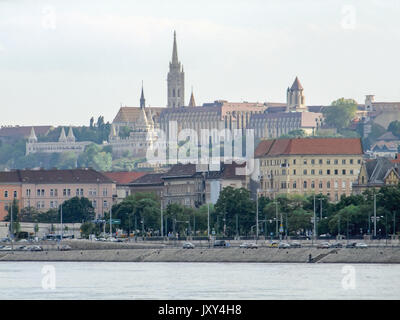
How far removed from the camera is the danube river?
107m

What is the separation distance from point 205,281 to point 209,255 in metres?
34.3

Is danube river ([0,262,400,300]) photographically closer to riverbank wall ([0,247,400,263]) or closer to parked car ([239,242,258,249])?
riverbank wall ([0,247,400,263])

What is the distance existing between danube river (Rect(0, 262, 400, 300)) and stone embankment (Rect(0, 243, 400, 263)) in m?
2.94

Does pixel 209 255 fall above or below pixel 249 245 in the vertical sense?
below

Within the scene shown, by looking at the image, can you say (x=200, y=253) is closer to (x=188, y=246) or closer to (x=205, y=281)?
(x=188, y=246)

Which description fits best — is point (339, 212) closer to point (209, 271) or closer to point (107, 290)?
point (209, 271)

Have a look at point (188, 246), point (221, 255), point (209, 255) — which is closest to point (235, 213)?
point (188, 246)

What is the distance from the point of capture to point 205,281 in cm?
11931

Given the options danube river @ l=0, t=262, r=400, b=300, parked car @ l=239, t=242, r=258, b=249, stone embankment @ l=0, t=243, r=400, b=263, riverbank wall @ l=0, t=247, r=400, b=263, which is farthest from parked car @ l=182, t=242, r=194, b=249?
danube river @ l=0, t=262, r=400, b=300

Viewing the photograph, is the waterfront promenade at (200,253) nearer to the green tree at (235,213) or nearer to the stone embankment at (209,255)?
the stone embankment at (209,255)

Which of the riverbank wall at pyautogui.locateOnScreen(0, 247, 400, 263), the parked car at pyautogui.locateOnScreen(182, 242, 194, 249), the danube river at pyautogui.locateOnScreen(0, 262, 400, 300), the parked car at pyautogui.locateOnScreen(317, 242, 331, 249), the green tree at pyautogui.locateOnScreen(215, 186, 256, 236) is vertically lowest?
the danube river at pyautogui.locateOnScreen(0, 262, 400, 300)
